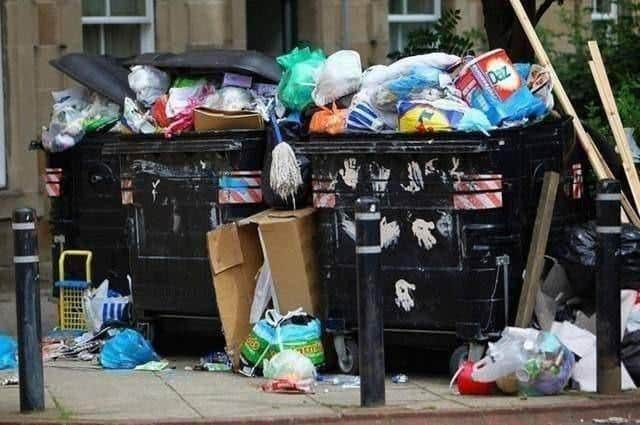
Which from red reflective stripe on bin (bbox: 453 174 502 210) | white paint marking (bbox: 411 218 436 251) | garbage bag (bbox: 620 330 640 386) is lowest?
garbage bag (bbox: 620 330 640 386)

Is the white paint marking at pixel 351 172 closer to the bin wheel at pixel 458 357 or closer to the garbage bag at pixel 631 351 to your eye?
the bin wheel at pixel 458 357

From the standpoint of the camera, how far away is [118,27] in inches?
596

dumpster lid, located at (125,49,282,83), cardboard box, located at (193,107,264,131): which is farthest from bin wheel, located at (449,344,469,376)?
dumpster lid, located at (125,49,282,83)

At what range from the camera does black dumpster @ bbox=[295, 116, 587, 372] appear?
8.95 metres

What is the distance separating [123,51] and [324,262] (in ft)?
20.4

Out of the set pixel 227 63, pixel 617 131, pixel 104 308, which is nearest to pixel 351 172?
pixel 227 63

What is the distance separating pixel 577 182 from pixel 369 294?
229 cm

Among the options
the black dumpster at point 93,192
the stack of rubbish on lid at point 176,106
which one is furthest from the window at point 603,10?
the stack of rubbish on lid at point 176,106

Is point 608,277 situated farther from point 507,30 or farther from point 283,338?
point 507,30

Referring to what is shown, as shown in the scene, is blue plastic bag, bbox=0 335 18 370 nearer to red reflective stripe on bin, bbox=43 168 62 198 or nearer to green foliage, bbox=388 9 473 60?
red reflective stripe on bin, bbox=43 168 62 198

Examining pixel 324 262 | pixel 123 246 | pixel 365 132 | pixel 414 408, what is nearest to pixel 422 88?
pixel 365 132

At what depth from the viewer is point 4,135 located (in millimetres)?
14109

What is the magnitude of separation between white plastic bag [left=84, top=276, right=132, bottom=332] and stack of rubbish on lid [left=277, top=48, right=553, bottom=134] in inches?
86.4

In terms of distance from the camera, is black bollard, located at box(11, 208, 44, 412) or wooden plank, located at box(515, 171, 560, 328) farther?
wooden plank, located at box(515, 171, 560, 328)
